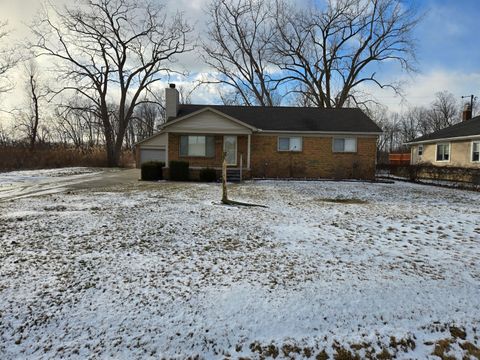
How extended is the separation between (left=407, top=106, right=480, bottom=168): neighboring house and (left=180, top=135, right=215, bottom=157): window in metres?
16.1

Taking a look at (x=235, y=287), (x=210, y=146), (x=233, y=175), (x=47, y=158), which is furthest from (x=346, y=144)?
(x=47, y=158)

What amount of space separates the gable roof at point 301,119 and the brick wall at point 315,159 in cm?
69

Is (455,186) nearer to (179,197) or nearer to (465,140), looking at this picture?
(465,140)

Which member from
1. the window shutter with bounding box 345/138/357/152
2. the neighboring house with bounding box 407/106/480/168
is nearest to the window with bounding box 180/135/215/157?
the window shutter with bounding box 345/138/357/152

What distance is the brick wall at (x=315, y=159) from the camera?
61.4 ft

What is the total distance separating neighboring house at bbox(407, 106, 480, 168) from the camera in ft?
64.7

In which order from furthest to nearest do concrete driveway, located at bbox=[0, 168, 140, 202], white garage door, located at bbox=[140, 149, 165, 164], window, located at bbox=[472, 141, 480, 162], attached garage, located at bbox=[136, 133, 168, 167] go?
white garage door, located at bbox=[140, 149, 165, 164]
attached garage, located at bbox=[136, 133, 168, 167]
window, located at bbox=[472, 141, 480, 162]
concrete driveway, located at bbox=[0, 168, 140, 202]

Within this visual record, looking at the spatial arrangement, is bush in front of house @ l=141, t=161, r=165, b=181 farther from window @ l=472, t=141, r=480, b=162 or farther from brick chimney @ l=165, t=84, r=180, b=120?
window @ l=472, t=141, r=480, b=162

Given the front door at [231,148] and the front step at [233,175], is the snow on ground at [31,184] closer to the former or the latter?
the front step at [233,175]

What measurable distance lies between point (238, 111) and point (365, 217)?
15.1m

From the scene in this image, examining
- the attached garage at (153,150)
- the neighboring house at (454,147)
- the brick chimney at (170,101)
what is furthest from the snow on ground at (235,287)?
the attached garage at (153,150)

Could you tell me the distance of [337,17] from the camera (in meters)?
34.1

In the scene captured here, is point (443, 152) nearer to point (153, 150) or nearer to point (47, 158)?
point (153, 150)

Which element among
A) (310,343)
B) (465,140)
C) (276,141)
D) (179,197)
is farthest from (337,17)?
(310,343)
